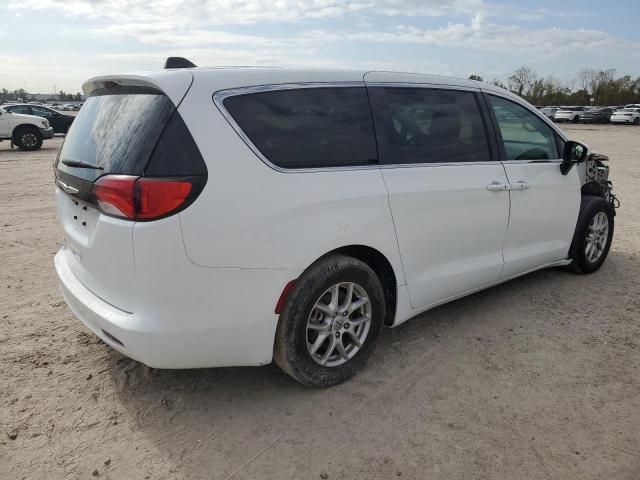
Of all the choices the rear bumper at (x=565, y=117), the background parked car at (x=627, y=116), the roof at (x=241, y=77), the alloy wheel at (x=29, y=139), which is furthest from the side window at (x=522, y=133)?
the rear bumper at (x=565, y=117)

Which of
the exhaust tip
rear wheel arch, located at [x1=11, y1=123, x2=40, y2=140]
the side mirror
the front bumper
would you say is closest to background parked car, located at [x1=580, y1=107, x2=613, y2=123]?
the front bumper

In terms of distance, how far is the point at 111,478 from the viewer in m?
2.38

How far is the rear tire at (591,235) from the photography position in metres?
4.84

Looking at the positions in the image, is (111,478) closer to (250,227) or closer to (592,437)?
(250,227)

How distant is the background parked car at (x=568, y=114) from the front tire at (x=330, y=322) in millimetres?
46158

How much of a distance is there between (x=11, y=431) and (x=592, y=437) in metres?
2.96

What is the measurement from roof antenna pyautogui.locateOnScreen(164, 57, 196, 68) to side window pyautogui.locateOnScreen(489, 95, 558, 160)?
7.31ft

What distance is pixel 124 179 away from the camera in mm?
2463

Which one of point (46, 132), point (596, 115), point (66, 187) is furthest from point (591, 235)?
point (596, 115)

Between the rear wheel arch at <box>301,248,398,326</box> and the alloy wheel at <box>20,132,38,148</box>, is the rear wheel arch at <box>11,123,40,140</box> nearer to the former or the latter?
the alloy wheel at <box>20,132,38,148</box>

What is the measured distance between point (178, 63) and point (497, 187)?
2320 millimetres

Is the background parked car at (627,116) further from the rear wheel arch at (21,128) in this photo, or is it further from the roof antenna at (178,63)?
the roof antenna at (178,63)

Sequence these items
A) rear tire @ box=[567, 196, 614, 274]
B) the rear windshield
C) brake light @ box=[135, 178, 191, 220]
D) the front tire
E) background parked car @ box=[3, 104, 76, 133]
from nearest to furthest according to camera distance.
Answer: brake light @ box=[135, 178, 191, 220], the rear windshield, the front tire, rear tire @ box=[567, 196, 614, 274], background parked car @ box=[3, 104, 76, 133]

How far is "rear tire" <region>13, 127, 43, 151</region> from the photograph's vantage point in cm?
1830
